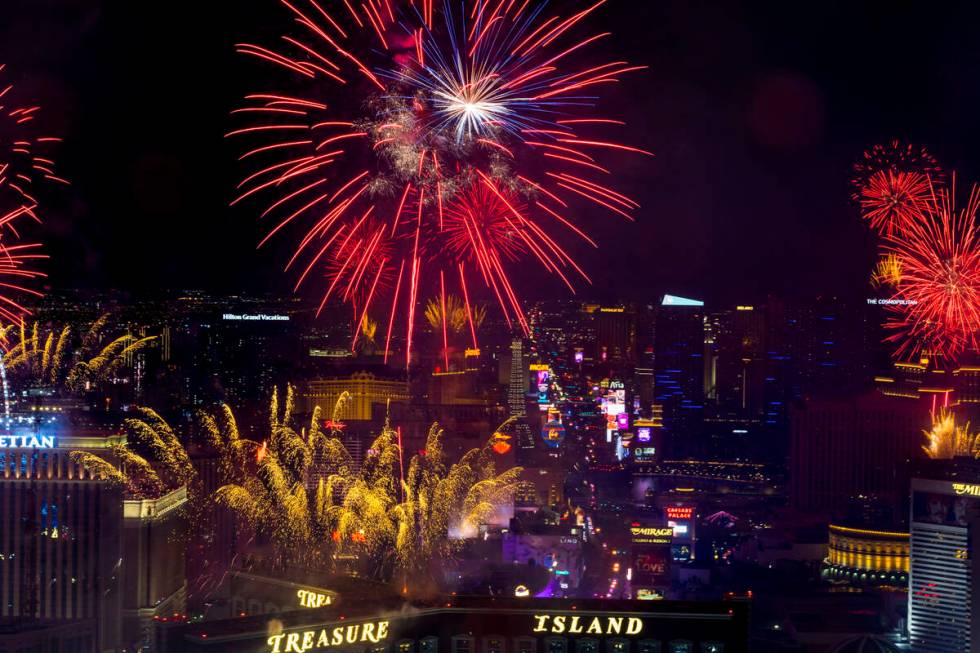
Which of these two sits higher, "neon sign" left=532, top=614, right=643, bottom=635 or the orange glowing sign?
"neon sign" left=532, top=614, right=643, bottom=635

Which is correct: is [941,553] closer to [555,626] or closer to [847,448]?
[555,626]

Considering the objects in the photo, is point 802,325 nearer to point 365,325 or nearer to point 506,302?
point 506,302

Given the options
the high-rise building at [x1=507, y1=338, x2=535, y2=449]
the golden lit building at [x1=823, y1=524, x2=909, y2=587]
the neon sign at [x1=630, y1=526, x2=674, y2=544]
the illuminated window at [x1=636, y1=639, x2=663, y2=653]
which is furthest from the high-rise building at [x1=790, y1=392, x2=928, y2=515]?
the illuminated window at [x1=636, y1=639, x2=663, y2=653]

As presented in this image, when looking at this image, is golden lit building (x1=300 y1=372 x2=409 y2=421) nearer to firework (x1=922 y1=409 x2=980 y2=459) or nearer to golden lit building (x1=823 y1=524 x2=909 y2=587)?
firework (x1=922 y1=409 x2=980 y2=459)

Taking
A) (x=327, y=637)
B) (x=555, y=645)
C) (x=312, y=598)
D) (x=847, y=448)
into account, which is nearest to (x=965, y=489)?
(x=555, y=645)

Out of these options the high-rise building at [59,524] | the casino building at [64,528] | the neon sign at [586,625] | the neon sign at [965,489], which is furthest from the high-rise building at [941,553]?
the high-rise building at [59,524]
